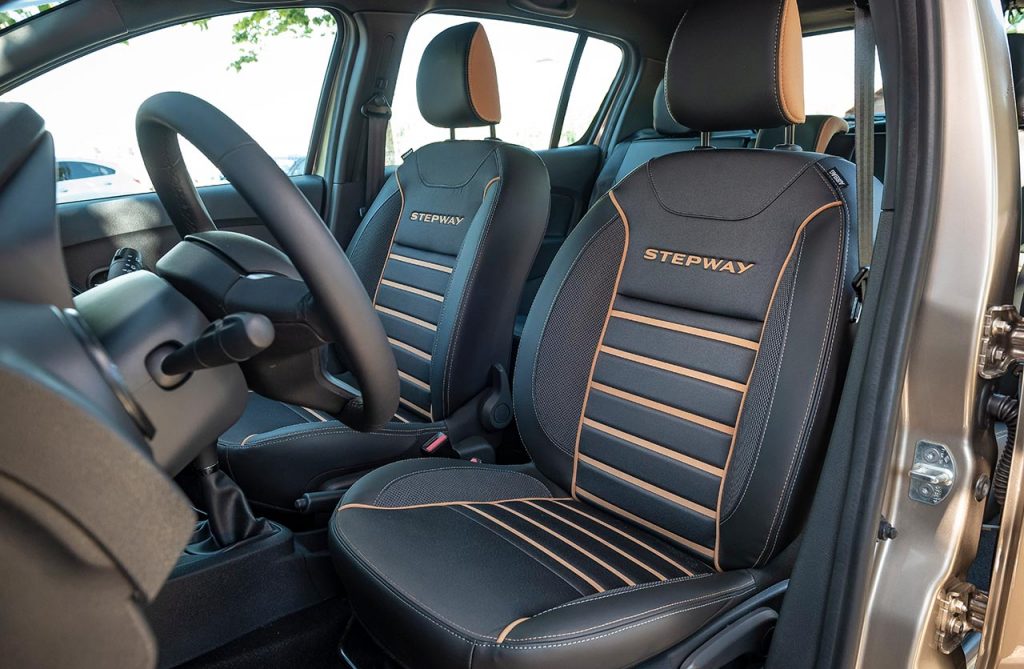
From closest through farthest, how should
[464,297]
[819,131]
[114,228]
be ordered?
[464,297] → [114,228] → [819,131]

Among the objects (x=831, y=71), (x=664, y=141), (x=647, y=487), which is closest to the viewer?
(x=647, y=487)

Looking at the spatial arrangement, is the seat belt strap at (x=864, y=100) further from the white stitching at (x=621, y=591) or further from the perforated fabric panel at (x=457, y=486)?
the perforated fabric panel at (x=457, y=486)

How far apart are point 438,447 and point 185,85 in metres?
1.25

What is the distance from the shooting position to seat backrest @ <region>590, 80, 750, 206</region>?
328 centimetres

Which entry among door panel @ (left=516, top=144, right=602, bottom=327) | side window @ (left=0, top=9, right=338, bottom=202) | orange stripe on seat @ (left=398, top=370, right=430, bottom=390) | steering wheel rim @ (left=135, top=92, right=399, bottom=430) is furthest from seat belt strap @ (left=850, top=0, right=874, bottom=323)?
door panel @ (left=516, top=144, right=602, bottom=327)

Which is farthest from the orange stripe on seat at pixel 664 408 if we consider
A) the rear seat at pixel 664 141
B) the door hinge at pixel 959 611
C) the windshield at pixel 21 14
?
the windshield at pixel 21 14

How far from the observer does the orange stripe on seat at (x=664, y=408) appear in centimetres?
139

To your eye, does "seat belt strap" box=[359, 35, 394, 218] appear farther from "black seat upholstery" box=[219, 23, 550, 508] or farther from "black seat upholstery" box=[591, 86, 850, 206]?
"black seat upholstery" box=[591, 86, 850, 206]

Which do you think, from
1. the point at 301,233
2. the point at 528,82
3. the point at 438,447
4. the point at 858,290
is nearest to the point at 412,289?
the point at 438,447

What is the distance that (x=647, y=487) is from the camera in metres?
1.48

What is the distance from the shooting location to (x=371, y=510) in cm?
146

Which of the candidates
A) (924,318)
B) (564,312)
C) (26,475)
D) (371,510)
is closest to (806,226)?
(924,318)

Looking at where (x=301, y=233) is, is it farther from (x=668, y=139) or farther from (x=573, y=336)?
(x=668, y=139)

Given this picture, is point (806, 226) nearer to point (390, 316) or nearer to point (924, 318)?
point (924, 318)
